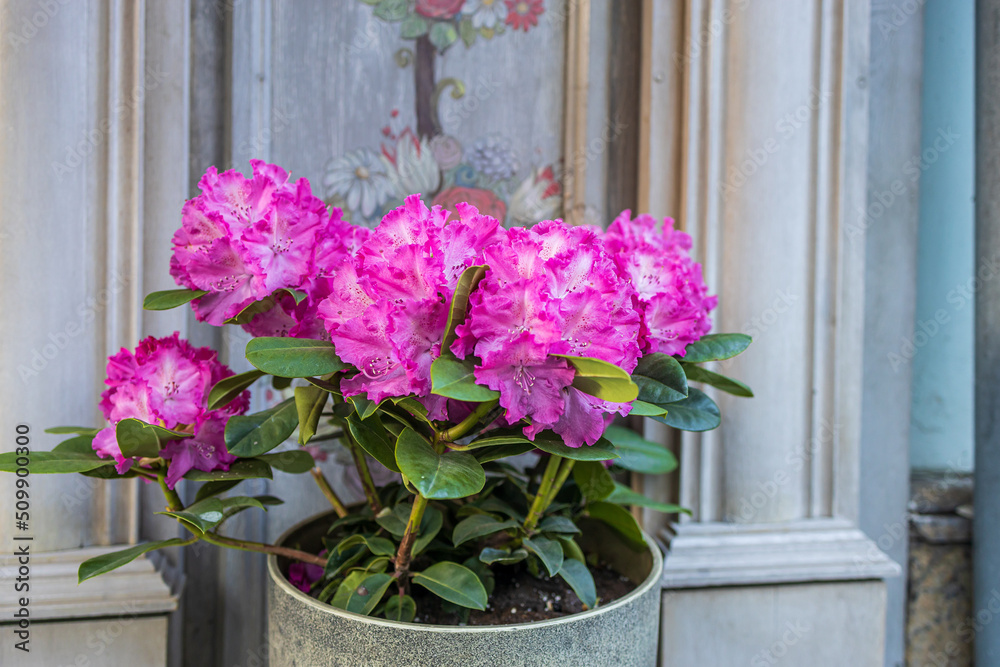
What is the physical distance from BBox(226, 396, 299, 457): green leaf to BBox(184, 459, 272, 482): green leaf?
1.4 inches

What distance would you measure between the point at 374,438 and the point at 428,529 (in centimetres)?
16

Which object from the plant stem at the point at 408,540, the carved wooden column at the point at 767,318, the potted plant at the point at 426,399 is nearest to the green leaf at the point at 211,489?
the potted plant at the point at 426,399

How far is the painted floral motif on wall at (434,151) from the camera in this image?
101 centimetres

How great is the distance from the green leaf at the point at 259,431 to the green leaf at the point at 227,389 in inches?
1.2

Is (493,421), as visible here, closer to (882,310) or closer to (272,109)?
(272,109)

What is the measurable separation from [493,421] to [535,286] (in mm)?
140

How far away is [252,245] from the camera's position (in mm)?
631

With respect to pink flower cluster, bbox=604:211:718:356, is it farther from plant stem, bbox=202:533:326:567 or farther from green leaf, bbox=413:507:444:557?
plant stem, bbox=202:533:326:567

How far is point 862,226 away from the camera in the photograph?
3.34 ft

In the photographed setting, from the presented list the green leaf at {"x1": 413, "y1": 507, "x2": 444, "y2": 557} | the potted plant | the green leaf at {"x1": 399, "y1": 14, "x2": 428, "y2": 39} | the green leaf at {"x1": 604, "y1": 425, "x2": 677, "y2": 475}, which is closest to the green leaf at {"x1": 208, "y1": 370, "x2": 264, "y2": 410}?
the potted plant

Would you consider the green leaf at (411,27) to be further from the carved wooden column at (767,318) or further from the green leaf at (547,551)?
the green leaf at (547,551)

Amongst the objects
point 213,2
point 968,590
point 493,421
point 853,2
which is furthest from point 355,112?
point 968,590

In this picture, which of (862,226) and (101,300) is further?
(862,226)

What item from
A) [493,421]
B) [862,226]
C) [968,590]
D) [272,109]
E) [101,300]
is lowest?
[968,590]
